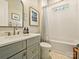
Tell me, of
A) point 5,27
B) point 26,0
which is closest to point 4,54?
point 5,27

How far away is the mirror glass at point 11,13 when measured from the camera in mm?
1689

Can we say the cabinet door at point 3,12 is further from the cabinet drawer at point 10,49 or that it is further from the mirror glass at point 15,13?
the cabinet drawer at point 10,49

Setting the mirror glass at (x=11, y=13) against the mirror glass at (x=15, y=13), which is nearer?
the mirror glass at (x=11, y=13)

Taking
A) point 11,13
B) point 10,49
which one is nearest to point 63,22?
point 11,13

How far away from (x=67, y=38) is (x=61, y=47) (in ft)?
1.38

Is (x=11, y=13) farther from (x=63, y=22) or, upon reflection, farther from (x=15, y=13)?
(x=63, y=22)

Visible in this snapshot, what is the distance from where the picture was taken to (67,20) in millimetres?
2619

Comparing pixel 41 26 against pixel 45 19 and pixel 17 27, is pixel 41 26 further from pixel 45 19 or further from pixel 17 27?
pixel 17 27

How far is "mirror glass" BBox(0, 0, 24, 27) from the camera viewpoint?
1689 millimetres

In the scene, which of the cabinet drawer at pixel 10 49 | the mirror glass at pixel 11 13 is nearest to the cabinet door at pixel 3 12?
the mirror glass at pixel 11 13

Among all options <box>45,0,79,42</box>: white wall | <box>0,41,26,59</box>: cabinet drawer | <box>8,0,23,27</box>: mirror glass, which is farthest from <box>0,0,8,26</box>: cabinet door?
<box>45,0,79,42</box>: white wall

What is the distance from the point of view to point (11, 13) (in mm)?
1935

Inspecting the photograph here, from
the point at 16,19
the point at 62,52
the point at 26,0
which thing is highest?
the point at 26,0

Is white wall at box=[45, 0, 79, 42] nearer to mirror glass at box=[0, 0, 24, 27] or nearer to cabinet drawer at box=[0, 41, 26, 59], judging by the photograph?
mirror glass at box=[0, 0, 24, 27]
